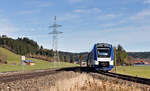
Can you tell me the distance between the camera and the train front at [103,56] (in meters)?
29.6

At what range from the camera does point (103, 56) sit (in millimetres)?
29719

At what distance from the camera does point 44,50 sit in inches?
6727

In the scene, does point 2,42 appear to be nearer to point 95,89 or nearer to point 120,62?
point 120,62

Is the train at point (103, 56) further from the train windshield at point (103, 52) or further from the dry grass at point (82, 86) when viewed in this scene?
the dry grass at point (82, 86)

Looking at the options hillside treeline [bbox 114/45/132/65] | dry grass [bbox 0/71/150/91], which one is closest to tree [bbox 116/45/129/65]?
hillside treeline [bbox 114/45/132/65]

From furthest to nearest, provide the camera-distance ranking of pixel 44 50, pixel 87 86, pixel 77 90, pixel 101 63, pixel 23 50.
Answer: pixel 44 50 → pixel 23 50 → pixel 101 63 → pixel 87 86 → pixel 77 90

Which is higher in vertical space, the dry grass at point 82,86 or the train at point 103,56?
the train at point 103,56

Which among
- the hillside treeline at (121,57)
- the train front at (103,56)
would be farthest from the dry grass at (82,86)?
the hillside treeline at (121,57)

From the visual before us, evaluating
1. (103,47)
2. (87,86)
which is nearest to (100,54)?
(103,47)

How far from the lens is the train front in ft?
97.2

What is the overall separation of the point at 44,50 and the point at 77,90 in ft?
535

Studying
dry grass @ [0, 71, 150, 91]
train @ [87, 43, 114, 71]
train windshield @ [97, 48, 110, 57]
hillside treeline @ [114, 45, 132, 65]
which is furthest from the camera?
hillside treeline @ [114, 45, 132, 65]

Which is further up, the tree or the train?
the tree

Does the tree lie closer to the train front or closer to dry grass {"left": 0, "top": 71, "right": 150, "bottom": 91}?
the train front
